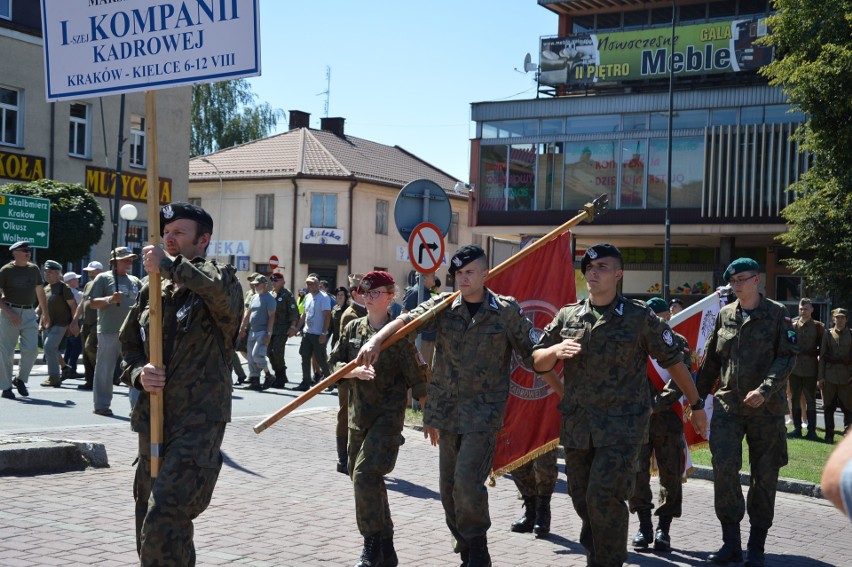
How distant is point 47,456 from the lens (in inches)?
358

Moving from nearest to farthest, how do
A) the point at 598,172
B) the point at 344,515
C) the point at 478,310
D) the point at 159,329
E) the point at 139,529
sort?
the point at 159,329, the point at 139,529, the point at 478,310, the point at 344,515, the point at 598,172

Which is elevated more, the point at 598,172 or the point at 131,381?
the point at 598,172

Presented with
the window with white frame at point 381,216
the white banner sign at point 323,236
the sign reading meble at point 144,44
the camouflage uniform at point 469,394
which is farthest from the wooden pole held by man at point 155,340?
the window with white frame at point 381,216

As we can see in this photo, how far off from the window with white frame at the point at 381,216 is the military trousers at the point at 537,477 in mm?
46454

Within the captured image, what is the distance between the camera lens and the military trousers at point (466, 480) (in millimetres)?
6316

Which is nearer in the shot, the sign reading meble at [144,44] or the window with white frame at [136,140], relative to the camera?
the sign reading meble at [144,44]

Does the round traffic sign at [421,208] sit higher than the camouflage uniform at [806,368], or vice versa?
the round traffic sign at [421,208]

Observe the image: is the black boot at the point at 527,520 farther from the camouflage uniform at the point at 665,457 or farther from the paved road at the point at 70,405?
the paved road at the point at 70,405

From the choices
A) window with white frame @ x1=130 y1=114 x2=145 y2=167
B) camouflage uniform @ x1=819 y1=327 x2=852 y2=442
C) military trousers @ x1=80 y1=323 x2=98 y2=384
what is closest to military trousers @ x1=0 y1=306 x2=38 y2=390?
military trousers @ x1=80 y1=323 x2=98 y2=384

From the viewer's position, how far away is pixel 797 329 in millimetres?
17141

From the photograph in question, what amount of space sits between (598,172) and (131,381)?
37.1 meters

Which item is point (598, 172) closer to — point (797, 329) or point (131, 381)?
point (797, 329)

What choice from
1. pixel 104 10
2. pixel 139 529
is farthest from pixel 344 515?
pixel 104 10

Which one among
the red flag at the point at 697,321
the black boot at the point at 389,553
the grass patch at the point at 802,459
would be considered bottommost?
the grass patch at the point at 802,459
